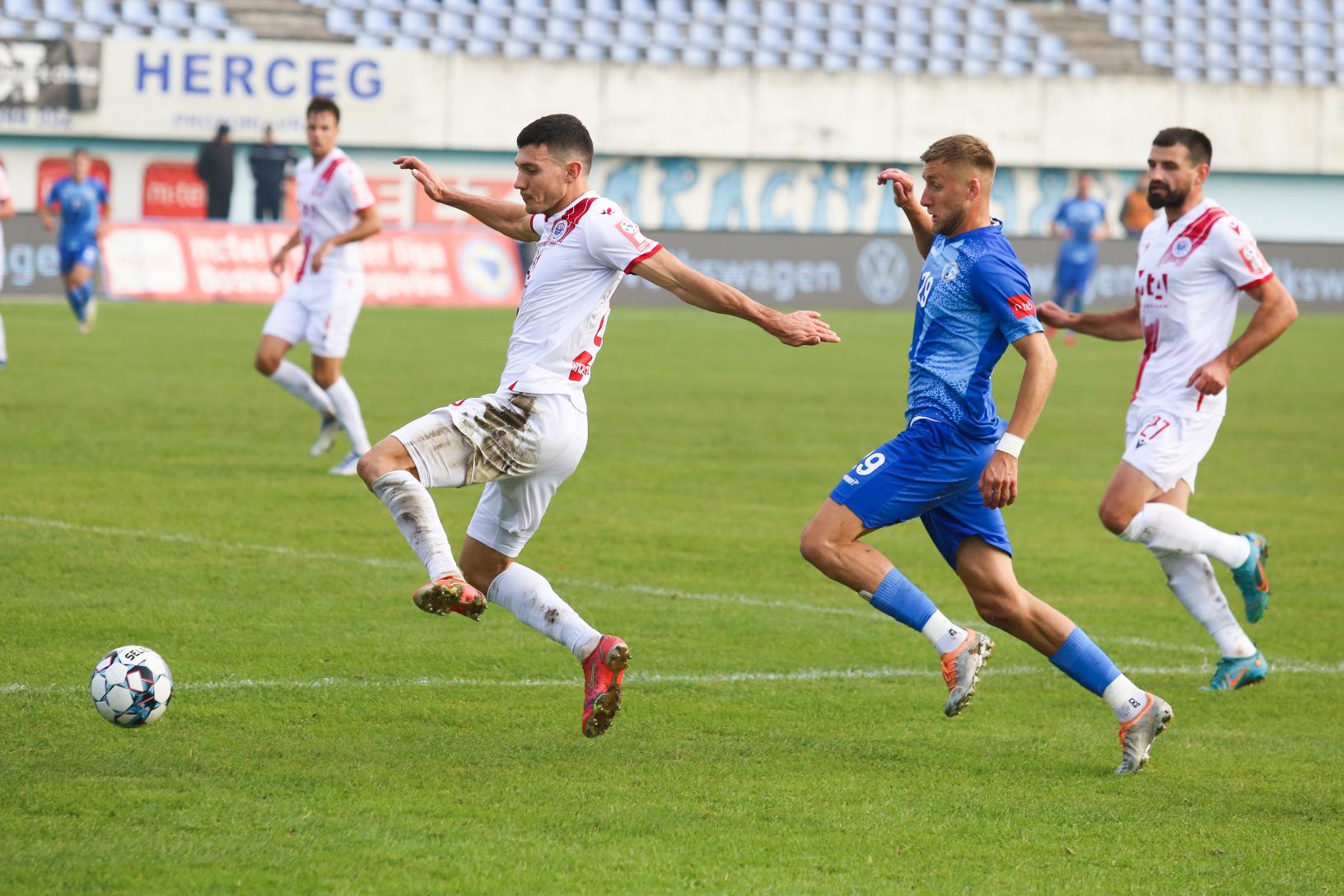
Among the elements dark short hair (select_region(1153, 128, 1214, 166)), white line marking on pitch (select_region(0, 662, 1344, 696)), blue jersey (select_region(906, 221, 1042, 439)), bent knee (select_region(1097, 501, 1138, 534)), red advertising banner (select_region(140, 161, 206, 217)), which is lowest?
white line marking on pitch (select_region(0, 662, 1344, 696))

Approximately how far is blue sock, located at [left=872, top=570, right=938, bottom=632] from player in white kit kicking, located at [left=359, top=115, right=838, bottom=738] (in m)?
0.85

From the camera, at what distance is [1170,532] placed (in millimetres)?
6949

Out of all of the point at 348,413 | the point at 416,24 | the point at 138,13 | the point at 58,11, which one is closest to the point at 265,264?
the point at 138,13

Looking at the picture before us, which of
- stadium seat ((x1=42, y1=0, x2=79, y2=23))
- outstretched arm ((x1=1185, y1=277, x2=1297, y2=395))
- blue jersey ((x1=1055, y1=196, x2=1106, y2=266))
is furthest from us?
stadium seat ((x1=42, y1=0, x2=79, y2=23))

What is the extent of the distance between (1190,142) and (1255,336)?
0.82 metres

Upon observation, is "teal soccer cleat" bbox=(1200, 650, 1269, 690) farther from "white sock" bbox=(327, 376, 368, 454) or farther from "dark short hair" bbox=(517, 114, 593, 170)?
"white sock" bbox=(327, 376, 368, 454)

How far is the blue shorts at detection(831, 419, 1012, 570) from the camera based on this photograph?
578 centimetres

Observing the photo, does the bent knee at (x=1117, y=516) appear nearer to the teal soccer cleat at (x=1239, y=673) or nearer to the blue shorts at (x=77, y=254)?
the teal soccer cleat at (x=1239, y=673)

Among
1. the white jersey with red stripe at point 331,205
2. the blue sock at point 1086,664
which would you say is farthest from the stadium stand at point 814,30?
the blue sock at point 1086,664

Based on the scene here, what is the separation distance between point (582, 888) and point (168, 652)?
293 centimetres

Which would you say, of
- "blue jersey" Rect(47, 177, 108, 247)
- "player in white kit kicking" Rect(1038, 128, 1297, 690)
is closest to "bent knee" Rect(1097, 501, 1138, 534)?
"player in white kit kicking" Rect(1038, 128, 1297, 690)

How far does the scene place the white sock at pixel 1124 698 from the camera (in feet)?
18.8

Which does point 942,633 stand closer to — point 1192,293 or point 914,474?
point 914,474

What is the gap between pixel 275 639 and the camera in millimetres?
7066
